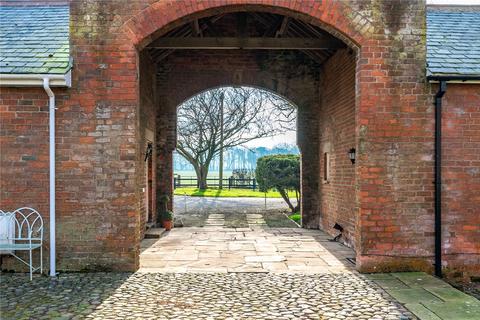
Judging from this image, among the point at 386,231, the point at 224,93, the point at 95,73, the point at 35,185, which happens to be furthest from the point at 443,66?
the point at 224,93

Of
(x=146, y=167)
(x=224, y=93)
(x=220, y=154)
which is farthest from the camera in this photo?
(x=220, y=154)

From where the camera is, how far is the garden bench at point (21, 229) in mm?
6715

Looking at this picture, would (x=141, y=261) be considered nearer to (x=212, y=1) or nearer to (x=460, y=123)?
(x=212, y=1)

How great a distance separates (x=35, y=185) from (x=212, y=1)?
13.4 ft

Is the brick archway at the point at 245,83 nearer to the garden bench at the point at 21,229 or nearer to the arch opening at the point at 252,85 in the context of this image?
the arch opening at the point at 252,85

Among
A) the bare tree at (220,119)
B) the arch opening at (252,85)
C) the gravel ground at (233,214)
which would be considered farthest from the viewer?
the bare tree at (220,119)

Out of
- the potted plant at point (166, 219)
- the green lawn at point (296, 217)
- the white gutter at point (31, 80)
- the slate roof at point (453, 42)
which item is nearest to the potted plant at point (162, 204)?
the potted plant at point (166, 219)

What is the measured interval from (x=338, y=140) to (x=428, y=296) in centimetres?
506

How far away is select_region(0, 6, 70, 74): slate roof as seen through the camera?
22.8ft

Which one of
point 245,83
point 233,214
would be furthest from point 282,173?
point 245,83

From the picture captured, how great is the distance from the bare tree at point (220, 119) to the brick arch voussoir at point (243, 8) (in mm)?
19394

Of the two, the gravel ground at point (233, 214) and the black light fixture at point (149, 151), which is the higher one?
the black light fixture at point (149, 151)

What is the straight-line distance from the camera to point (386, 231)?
6875 mm

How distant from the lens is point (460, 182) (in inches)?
277
